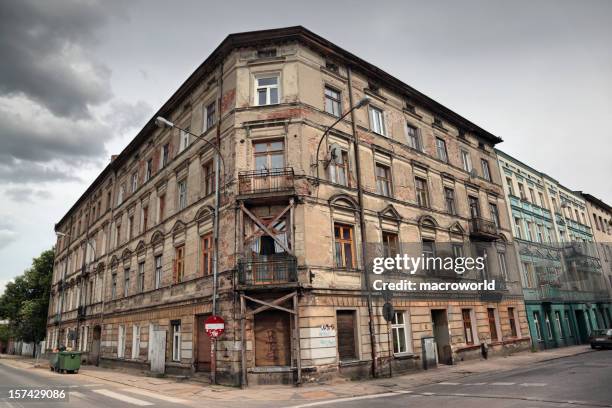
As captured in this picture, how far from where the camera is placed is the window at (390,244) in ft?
59.1

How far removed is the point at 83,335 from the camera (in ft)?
101

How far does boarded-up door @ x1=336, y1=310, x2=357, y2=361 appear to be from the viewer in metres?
15.1

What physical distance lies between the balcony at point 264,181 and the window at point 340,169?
220cm

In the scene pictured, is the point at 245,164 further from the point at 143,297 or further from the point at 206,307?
the point at 143,297

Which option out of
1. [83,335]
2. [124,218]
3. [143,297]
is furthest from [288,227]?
[83,335]

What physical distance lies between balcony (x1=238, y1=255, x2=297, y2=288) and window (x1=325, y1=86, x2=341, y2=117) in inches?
296

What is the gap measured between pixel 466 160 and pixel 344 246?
45.5ft

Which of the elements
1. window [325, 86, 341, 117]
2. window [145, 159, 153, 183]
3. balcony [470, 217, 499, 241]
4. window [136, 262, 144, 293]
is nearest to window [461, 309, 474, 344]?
balcony [470, 217, 499, 241]

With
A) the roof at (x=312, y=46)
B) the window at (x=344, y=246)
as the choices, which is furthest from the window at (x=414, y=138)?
the window at (x=344, y=246)

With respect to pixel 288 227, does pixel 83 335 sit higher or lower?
lower

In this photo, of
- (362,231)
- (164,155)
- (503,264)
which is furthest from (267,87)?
(503,264)

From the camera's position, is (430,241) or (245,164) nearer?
(245,164)

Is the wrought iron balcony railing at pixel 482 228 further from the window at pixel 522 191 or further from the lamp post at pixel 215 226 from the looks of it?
the lamp post at pixel 215 226

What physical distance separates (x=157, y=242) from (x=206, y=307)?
710cm
